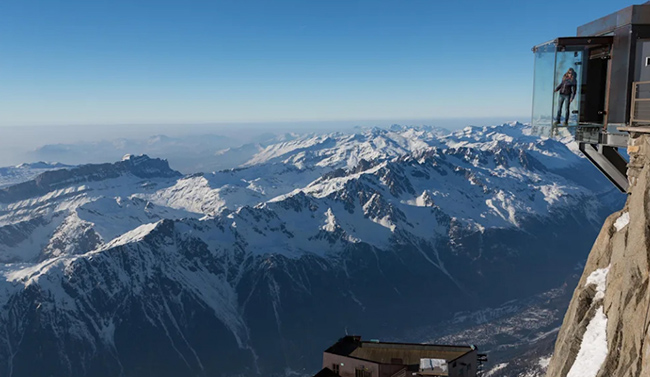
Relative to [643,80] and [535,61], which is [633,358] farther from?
[535,61]

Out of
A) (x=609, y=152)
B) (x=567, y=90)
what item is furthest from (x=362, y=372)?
(x=567, y=90)

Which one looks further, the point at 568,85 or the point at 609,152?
the point at 609,152

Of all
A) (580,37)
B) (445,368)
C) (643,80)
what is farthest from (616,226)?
(445,368)

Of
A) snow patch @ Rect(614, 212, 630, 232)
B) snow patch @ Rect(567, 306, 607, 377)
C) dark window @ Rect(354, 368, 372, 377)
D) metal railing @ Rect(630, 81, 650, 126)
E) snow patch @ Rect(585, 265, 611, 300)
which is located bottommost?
dark window @ Rect(354, 368, 372, 377)

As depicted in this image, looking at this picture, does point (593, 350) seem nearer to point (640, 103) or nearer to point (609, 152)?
point (609, 152)

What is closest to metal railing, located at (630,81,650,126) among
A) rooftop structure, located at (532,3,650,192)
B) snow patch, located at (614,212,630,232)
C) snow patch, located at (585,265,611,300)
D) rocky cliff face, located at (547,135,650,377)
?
rooftop structure, located at (532,3,650,192)

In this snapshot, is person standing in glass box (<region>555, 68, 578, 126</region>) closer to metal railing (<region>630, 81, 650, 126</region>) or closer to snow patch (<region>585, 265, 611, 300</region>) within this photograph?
metal railing (<region>630, 81, 650, 126</region>)
